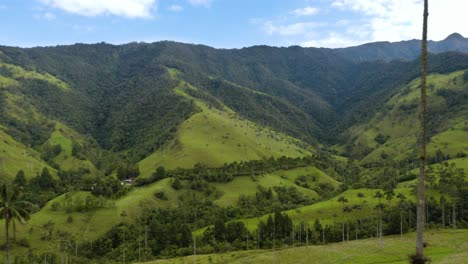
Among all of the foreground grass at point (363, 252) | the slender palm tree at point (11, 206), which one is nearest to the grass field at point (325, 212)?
the foreground grass at point (363, 252)

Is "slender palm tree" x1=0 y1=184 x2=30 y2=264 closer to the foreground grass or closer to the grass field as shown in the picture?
the foreground grass

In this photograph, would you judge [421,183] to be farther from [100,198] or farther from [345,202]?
[100,198]

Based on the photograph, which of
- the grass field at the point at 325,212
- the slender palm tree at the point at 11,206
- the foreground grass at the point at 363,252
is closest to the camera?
the slender palm tree at the point at 11,206

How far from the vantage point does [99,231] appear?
175 metres

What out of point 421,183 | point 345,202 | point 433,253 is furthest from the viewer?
point 345,202

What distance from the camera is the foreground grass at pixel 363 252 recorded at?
317 ft

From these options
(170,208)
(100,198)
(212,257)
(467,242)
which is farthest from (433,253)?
(100,198)

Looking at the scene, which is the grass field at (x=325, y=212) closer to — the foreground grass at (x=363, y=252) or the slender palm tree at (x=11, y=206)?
the foreground grass at (x=363, y=252)

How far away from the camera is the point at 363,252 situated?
342 feet

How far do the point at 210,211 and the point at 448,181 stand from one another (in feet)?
349

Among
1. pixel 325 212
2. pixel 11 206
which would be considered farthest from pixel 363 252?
pixel 11 206

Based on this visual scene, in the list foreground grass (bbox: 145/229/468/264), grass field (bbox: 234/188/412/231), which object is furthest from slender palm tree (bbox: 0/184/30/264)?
grass field (bbox: 234/188/412/231)

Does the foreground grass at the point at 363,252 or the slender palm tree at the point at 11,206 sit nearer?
the slender palm tree at the point at 11,206

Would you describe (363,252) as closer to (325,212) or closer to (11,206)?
(325,212)
